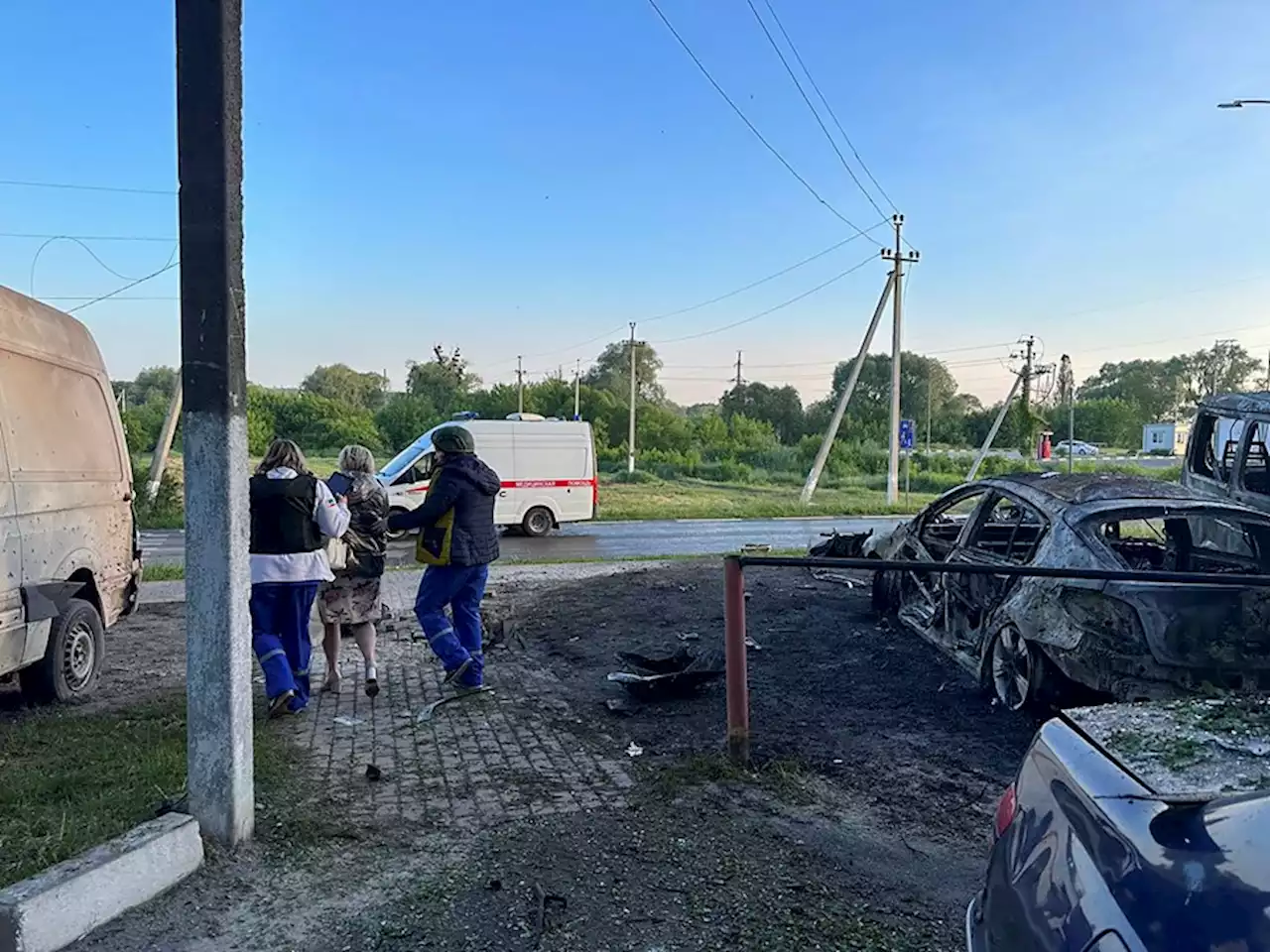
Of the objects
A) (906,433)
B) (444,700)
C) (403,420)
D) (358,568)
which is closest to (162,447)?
(358,568)

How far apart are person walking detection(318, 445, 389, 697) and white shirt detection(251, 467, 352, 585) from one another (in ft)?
1.53

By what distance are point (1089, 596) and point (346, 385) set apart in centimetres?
7583

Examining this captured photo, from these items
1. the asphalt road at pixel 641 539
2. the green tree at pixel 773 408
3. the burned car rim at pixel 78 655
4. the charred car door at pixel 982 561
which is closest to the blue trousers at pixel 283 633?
the burned car rim at pixel 78 655

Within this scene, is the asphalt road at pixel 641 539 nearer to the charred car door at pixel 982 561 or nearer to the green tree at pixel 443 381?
the charred car door at pixel 982 561

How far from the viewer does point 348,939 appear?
323 centimetres

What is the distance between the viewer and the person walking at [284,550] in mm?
5668

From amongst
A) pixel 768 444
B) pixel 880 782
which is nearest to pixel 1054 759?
pixel 880 782

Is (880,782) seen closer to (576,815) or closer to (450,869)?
(576,815)

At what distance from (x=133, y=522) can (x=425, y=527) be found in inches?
110

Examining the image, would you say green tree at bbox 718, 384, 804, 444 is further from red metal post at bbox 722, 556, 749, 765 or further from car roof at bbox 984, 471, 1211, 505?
red metal post at bbox 722, 556, 749, 765

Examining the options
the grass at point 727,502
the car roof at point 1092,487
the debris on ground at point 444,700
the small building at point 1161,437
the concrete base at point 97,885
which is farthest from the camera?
the small building at point 1161,437

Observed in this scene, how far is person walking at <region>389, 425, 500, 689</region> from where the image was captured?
6.35m

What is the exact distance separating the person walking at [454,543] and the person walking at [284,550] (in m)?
0.64

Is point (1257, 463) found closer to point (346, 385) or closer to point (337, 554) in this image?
point (337, 554)
